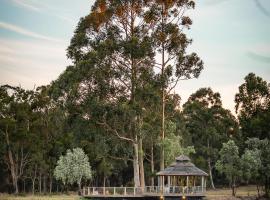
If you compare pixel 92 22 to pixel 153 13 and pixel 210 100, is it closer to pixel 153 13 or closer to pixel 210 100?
pixel 153 13

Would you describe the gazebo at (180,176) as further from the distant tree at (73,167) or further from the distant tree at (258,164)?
the distant tree at (73,167)

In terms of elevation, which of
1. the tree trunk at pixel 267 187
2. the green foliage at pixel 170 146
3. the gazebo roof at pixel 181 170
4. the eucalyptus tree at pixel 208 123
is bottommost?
the tree trunk at pixel 267 187

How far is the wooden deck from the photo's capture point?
165 ft

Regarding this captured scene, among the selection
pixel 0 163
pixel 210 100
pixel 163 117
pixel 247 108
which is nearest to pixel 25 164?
pixel 0 163

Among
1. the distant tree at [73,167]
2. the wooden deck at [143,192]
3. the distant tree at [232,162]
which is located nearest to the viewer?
the wooden deck at [143,192]

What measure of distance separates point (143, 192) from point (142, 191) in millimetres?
222

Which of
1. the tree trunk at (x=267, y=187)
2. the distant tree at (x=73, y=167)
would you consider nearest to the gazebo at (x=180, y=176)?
the distant tree at (x=73, y=167)

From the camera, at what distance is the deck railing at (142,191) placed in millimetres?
50594

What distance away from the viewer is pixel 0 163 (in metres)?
78.1

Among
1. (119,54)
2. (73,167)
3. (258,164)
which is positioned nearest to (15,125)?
(73,167)

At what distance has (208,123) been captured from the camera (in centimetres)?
9100

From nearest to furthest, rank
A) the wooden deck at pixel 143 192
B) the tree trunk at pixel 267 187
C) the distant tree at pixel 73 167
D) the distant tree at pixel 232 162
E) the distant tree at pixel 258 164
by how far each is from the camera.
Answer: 1. the wooden deck at pixel 143 192
2. the distant tree at pixel 258 164
3. the tree trunk at pixel 267 187
4. the distant tree at pixel 232 162
5. the distant tree at pixel 73 167

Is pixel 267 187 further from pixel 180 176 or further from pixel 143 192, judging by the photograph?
pixel 143 192

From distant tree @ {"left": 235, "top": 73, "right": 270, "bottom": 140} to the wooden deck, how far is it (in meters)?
40.8
